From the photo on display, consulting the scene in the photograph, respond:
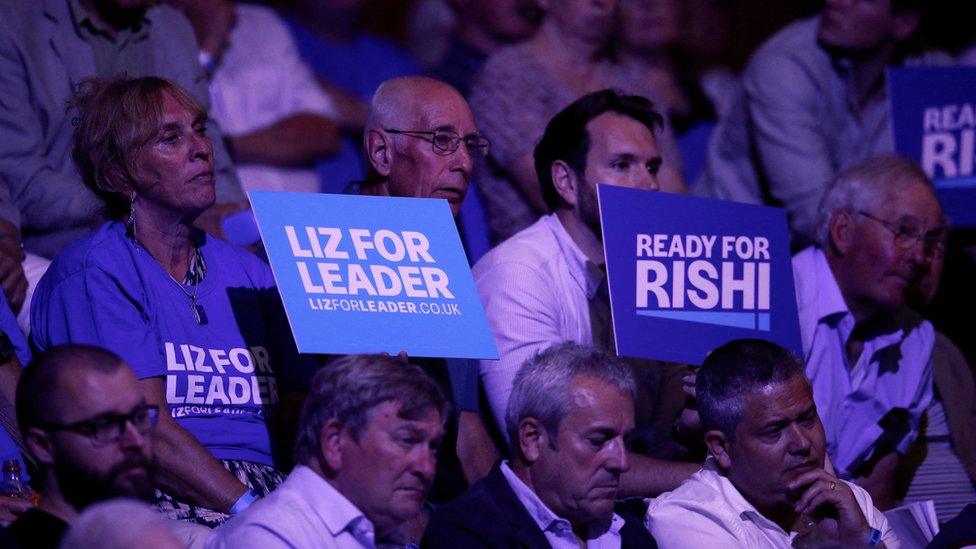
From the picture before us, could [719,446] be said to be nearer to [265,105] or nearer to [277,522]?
[277,522]

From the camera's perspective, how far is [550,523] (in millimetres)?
3859

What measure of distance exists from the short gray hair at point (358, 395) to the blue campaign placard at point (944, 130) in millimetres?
3060

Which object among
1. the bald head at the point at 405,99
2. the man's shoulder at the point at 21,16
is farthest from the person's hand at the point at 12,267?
the bald head at the point at 405,99

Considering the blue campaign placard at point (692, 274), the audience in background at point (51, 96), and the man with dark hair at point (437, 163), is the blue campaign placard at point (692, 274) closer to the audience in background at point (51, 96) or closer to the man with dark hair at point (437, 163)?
the man with dark hair at point (437, 163)

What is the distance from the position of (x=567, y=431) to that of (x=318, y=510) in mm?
789

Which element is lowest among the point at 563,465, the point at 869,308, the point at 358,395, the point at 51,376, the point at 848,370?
the point at 848,370

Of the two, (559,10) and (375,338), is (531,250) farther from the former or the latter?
(559,10)

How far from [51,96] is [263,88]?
161 cm

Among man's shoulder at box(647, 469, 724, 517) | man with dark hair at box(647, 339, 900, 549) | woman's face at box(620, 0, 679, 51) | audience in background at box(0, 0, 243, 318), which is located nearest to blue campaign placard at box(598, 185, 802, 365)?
man with dark hair at box(647, 339, 900, 549)

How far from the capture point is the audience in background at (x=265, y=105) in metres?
6.29

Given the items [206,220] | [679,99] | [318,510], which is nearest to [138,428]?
[318,510]

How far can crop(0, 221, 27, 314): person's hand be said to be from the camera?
4.40m

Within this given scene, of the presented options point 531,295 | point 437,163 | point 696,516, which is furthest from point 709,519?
point 437,163

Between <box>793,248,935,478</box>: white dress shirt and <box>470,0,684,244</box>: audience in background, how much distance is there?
103cm
